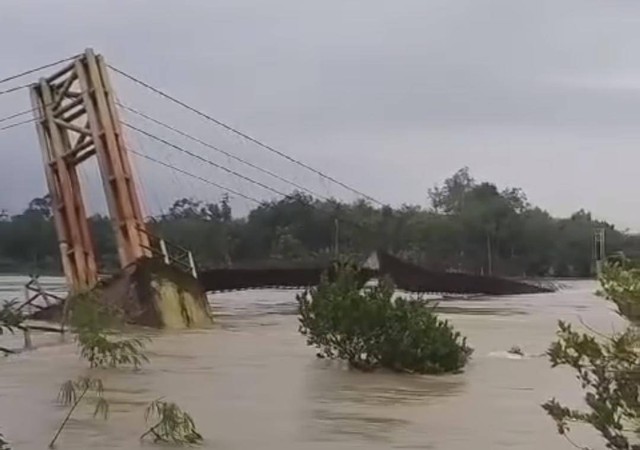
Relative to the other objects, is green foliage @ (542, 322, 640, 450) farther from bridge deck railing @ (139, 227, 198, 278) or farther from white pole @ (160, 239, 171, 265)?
white pole @ (160, 239, 171, 265)

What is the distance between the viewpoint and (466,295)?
5862 centimetres

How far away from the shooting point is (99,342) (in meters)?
17.9

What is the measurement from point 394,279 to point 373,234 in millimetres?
18487

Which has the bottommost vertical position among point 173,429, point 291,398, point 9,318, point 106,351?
point 291,398

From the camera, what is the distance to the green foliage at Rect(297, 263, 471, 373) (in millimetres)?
18469

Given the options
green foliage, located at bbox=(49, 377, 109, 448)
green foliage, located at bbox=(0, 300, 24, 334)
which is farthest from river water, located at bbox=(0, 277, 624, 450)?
green foliage, located at bbox=(0, 300, 24, 334)

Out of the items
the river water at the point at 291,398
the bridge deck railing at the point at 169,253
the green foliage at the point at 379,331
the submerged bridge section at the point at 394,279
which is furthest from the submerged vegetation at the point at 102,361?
the submerged bridge section at the point at 394,279

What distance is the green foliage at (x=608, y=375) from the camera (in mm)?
6176

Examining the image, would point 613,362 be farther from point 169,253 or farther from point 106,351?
point 169,253

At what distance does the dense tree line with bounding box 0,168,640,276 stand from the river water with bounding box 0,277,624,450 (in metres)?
2.47

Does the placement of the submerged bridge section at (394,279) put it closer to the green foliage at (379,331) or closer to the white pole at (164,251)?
the white pole at (164,251)

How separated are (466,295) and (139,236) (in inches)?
1061

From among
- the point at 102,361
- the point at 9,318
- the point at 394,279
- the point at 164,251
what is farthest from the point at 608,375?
the point at 394,279

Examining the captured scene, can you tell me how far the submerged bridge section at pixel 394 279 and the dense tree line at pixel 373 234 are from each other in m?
1.78
